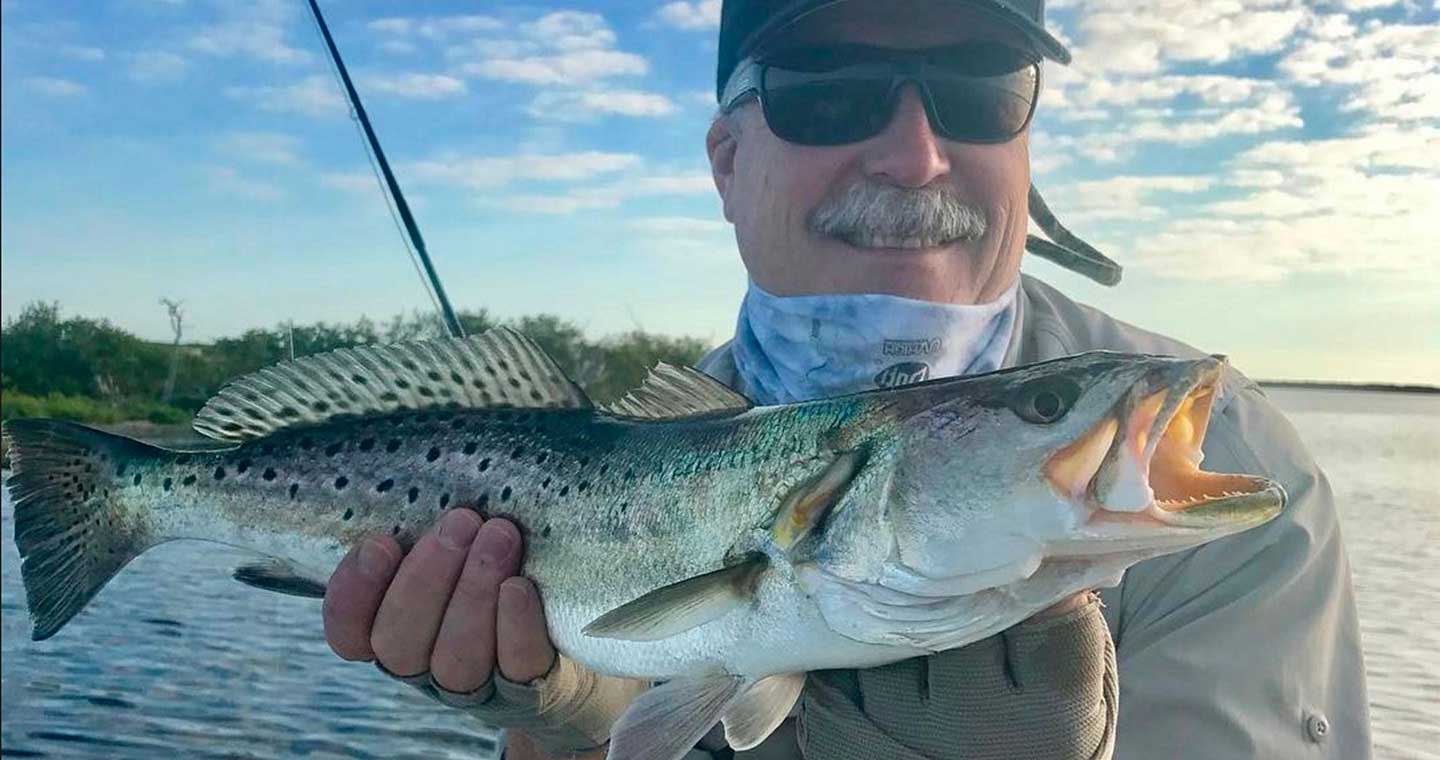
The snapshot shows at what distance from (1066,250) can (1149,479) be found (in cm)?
216

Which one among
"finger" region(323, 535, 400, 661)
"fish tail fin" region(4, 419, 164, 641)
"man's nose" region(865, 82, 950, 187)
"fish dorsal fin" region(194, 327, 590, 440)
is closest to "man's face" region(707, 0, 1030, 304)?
"man's nose" region(865, 82, 950, 187)

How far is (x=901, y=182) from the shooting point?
3.52m

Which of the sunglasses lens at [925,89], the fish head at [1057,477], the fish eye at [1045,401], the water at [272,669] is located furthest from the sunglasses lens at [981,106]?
the water at [272,669]

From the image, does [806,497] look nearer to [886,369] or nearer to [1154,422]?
[1154,422]

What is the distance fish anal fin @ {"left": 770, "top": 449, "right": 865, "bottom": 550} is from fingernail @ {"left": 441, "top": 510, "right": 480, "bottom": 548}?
773 mm

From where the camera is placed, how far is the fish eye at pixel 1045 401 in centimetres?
204

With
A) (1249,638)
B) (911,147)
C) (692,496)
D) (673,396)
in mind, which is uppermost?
(911,147)

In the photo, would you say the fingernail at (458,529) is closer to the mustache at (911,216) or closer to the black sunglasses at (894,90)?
the mustache at (911,216)

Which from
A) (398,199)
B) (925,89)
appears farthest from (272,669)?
(925,89)

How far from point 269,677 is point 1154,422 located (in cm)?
1075

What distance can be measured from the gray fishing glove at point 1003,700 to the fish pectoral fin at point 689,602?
1.56 feet

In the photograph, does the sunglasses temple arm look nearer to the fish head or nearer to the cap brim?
the cap brim

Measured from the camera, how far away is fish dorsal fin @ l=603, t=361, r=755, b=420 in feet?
8.77

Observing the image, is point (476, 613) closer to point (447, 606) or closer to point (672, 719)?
point (447, 606)
